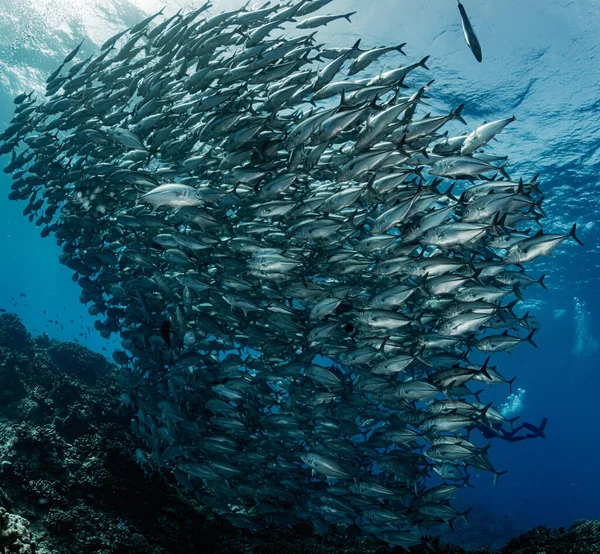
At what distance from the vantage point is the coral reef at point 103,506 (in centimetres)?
613

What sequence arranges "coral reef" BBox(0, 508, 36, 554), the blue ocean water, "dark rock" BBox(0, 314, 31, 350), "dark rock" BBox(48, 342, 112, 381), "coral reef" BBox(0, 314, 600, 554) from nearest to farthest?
"coral reef" BBox(0, 508, 36, 554) < "coral reef" BBox(0, 314, 600, 554) < the blue ocean water < "dark rock" BBox(0, 314, 31, 350) < "dark rock" BBox(48, 342, 112, 381)

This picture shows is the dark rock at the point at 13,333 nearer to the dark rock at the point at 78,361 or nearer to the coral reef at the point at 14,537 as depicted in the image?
the dark rock at the point at 78,361

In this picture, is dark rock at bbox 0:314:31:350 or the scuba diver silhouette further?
dark rock at bbox 0:314:31:350

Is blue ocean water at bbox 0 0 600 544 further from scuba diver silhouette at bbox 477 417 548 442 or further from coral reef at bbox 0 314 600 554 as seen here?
coral reef at bbox 0 314 600 554

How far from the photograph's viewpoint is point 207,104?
5.82m

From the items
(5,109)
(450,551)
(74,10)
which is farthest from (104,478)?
(5,109)

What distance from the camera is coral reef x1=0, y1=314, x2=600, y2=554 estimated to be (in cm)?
613

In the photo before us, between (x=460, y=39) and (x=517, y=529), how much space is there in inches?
1179

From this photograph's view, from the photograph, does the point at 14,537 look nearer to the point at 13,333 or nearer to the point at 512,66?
the point at 13,333

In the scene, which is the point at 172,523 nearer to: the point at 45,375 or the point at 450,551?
the point at 450,551

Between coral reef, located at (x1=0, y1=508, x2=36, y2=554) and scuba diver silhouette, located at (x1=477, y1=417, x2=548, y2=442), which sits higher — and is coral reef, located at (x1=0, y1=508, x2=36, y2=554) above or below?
below

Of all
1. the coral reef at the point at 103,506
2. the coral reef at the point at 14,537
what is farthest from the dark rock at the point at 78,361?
the coral reef at the point at 14,537

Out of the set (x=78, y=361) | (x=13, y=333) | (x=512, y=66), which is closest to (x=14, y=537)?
(x=78, y=361)

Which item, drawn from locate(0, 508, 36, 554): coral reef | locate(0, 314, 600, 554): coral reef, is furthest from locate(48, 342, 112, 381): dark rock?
locate(0, 508, 36, 554): coral reef
